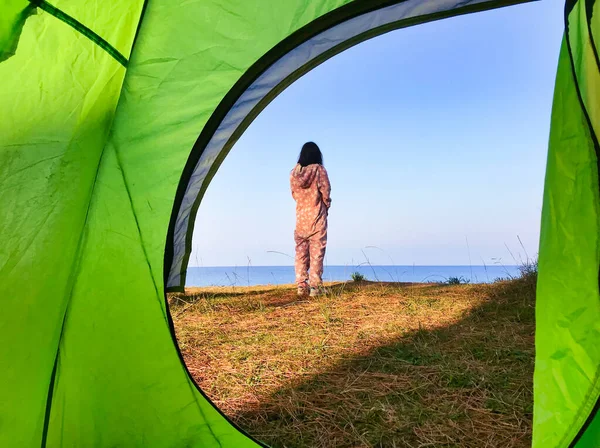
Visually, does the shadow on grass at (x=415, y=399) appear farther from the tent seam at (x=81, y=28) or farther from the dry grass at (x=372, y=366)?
the tent seam at (x=81, y=28)

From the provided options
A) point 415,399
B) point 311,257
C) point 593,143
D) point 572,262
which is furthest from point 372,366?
point 311,257

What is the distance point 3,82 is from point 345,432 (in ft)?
4.71

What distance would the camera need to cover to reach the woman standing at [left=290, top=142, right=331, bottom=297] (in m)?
4.91

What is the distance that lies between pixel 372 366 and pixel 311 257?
258cm

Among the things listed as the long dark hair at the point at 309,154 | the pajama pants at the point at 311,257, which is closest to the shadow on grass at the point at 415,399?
the pajama pants at the point at 311,257

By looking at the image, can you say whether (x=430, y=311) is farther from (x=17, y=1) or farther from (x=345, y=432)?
(x=17, y=1)

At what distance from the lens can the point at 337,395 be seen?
1.99 meters

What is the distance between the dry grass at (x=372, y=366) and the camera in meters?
1.66

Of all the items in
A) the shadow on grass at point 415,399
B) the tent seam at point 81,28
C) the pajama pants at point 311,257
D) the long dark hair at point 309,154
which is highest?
the long dark hair at point 309,154

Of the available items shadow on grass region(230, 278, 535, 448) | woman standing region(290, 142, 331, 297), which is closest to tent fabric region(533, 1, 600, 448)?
shadow on grass region(230, 278, 535, 448)

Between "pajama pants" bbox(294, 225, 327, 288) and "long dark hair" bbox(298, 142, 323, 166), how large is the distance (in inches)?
27.2

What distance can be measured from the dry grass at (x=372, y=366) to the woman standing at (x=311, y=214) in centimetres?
69

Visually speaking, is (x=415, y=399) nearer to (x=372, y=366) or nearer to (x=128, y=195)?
(x=372, y=366)

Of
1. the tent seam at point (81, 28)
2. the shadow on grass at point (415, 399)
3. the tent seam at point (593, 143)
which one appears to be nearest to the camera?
the tent seam at point (593, 143)
